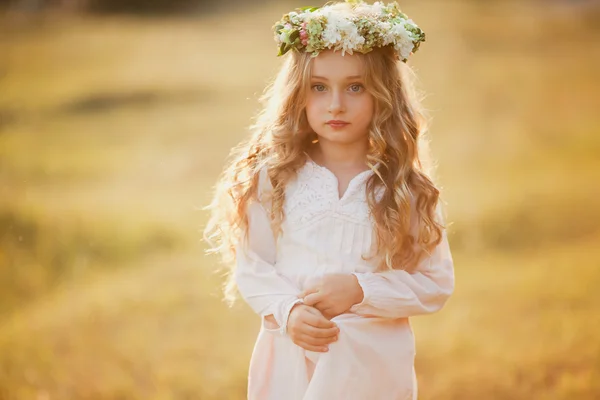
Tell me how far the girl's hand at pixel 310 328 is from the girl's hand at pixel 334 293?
0.09 ft

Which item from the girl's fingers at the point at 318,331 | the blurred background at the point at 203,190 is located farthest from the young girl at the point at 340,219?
the blurred background at the point at 203,190

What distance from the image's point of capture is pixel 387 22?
88.5 inches

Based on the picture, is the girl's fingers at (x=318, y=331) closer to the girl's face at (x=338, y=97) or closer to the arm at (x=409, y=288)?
the arm at (x=409, y=288)

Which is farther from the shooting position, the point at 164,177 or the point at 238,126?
the point at 238,126

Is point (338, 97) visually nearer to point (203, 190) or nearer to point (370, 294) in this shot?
point (370, 294)

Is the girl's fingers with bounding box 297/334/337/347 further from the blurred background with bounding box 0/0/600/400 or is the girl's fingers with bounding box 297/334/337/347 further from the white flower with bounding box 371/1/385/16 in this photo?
the blurred background with bounding box 0/0/600/400

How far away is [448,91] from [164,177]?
7.11 ft

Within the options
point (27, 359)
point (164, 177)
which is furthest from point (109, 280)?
point (164, 177)

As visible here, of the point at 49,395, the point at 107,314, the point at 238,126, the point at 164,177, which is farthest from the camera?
the point at 238,126

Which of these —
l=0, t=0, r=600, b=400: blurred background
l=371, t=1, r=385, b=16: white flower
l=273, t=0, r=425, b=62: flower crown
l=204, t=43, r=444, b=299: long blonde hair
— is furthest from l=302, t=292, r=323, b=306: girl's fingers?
l=0, t=0, r=600, b=400: blurred background

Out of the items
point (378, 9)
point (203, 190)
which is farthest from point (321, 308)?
point (203, 190)

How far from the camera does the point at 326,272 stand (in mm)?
2217

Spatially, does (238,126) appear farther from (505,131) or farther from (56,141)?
(505,131)

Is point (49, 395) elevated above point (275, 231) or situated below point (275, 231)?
below
